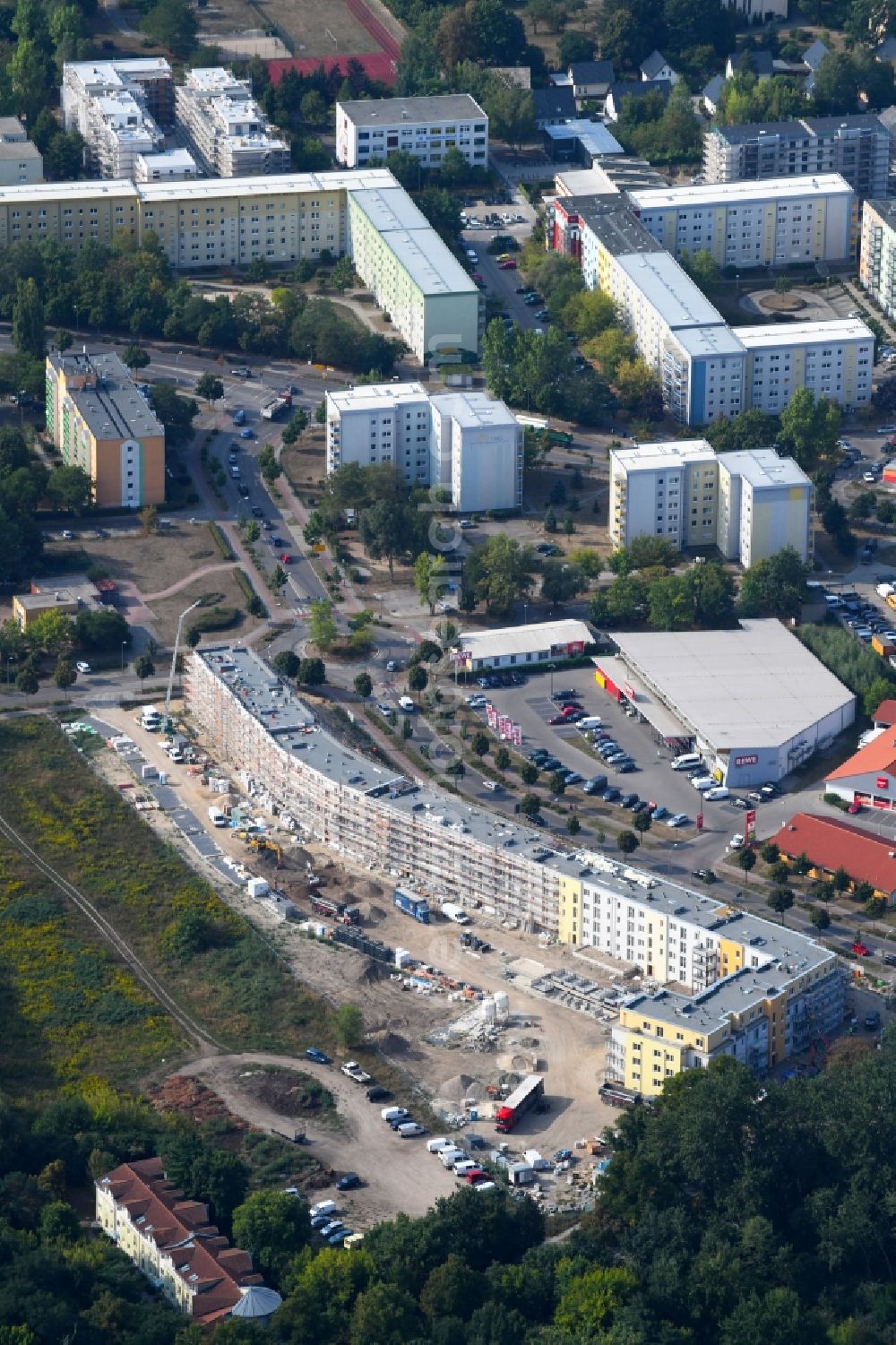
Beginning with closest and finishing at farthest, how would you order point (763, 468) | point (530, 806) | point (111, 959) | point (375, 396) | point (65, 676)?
point (111, 959) < point (530, 806) < point (65, 676) < point (763, 468) < point (375, 396)

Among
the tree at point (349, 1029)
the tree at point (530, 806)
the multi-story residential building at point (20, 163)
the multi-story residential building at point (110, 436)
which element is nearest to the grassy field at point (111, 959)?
the tree at point (349, 1029)

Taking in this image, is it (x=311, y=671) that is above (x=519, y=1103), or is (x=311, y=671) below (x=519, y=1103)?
above

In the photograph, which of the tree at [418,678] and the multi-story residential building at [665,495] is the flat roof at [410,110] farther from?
the tree at [418,678]

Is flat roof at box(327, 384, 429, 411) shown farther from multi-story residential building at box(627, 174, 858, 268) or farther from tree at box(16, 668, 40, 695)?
multi-story residential building at box(627, 174, 858, 268)

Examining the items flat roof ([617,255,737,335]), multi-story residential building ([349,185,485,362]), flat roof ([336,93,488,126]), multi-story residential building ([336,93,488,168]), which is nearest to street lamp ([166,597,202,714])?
multi-story residential building ([349,185,485,362])

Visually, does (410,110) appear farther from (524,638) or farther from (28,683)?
(28,683)

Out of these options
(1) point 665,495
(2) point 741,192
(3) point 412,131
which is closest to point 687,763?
(1) point 665,495
